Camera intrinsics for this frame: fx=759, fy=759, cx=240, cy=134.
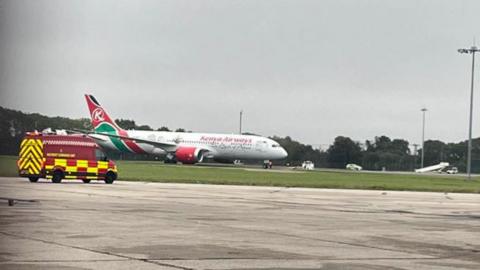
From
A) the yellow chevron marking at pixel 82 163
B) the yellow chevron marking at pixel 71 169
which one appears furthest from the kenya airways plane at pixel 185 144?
the yellow chevron marking at pixel 71 169

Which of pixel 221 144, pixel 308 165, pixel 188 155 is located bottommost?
pixel 308 165

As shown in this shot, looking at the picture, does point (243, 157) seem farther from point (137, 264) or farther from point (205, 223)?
point (137, 264)

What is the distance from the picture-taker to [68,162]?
40125 millimetres

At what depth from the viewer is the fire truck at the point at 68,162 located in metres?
38.5

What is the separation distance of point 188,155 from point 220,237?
8142cm

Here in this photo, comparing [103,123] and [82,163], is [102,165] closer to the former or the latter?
[82,163]

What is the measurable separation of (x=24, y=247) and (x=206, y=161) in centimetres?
10423

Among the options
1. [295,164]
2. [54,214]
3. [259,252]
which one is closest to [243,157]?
[295,164]

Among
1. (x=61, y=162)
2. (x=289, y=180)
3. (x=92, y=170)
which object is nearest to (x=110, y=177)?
(x=92, y=170)

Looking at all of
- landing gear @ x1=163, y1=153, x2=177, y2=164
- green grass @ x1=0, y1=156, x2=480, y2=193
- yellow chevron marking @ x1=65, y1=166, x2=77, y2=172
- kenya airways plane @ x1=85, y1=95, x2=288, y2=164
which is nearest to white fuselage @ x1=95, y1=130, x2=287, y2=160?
kenya airways plane @ x1=85, y1=95, x2=288, y2=164

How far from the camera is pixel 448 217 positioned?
2373cm

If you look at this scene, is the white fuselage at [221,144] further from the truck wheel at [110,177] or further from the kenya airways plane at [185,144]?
the truck wheel at [110,177]

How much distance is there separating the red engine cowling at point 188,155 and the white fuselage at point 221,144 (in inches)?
85.4

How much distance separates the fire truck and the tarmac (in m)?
14.8
